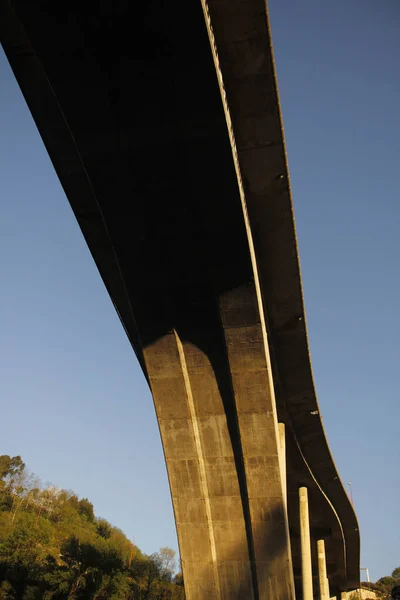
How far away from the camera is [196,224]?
13.4 meters

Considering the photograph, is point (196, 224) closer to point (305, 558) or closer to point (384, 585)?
point (305, 558)

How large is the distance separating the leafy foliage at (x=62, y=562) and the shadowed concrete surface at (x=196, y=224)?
3297cm

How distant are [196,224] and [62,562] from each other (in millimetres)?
54143

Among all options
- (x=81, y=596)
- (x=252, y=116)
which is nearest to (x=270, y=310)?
(x=252, y=116)

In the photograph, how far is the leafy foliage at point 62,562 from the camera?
1736 inches

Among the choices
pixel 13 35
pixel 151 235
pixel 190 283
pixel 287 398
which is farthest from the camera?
pixel 287 398

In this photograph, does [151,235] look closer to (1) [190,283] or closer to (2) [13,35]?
(1) [190,283]

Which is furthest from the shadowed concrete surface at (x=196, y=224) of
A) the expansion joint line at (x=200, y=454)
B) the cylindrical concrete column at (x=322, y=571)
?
the cylindrical concrete column at (x=322, y=571)

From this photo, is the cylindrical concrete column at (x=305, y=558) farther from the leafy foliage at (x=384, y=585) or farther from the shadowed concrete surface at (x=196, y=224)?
the leafy foliage at (x=384, y=585)

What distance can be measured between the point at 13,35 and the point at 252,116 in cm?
473

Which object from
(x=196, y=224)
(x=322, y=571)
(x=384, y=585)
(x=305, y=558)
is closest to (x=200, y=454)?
(x=196, y=224)

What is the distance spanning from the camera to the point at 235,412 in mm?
15750

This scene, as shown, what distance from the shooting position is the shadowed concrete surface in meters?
9.90

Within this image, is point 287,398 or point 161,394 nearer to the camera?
point 161,394
